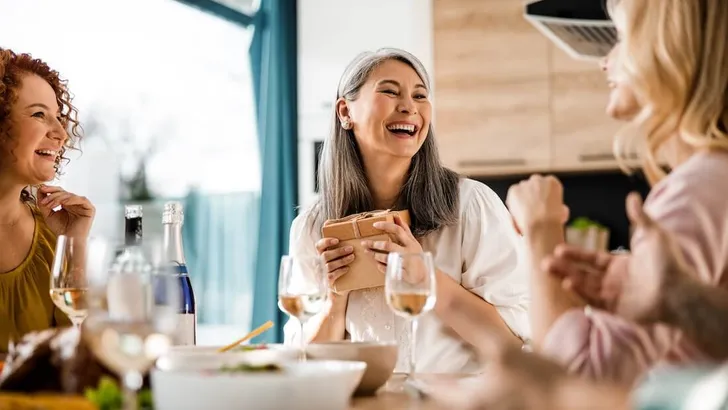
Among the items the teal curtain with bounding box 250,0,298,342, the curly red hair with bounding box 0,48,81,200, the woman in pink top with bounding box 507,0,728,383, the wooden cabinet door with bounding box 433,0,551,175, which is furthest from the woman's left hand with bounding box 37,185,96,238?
the wooden cabinet door with bounding box 433,0,551,175


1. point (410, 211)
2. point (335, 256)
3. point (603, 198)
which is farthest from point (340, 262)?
point (603, 198)

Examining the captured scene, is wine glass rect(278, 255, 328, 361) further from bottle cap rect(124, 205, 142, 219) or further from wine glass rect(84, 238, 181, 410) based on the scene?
bottle cap rect(124, 205, 142, 219)

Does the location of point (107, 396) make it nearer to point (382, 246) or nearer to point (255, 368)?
point (255, 368)

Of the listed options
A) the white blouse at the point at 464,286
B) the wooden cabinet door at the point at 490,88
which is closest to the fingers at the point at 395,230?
the white blouse at the point at 464,286

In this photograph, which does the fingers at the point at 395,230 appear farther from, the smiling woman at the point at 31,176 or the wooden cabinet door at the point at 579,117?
the wooden cabinet door at the point at 579,117

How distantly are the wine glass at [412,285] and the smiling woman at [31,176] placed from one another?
42.5 inches

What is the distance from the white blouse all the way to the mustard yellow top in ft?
1.90

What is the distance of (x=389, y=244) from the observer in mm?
1957

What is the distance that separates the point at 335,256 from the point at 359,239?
0.07 meters

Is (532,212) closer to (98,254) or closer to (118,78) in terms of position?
(98,254)

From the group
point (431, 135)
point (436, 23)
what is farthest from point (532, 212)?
point (436, 23)

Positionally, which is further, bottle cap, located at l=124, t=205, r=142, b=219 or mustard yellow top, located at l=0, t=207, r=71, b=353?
mustard yellow top, located at l=0, t=207, r=71, b=353

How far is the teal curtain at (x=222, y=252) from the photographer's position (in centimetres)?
418

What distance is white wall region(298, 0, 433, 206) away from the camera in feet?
14.2
